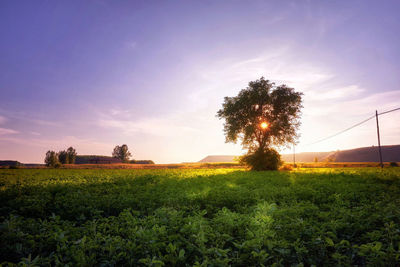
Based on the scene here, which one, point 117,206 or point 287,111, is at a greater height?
point 287,111

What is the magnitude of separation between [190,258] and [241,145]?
120ft

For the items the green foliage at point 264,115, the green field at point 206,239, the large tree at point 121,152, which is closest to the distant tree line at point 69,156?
the large tree at point 121,152

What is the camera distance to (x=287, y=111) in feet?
125

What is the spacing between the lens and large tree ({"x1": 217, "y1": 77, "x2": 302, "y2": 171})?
37688 mm

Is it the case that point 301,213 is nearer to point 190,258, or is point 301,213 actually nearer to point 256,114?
point 190,258

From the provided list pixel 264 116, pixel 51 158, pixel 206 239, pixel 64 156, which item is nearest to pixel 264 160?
pixel 264 116

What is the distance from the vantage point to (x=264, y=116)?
125 ft

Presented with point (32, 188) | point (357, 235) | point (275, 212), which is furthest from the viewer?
point (32, 188)

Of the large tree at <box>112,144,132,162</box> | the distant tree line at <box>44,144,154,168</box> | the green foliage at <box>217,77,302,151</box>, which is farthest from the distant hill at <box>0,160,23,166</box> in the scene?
the green foliage at <box>217,77,302,151</box>

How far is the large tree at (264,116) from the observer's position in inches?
1484

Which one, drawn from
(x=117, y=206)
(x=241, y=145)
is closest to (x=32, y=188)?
(x=117, y=206)

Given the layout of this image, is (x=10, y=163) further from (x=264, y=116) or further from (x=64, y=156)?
(x=264, y=116)

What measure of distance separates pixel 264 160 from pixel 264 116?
8283mm

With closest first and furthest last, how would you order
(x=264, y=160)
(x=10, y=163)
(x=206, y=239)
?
(x=206, y=239) < (x=264, y=160) < (x=10, y=163)
